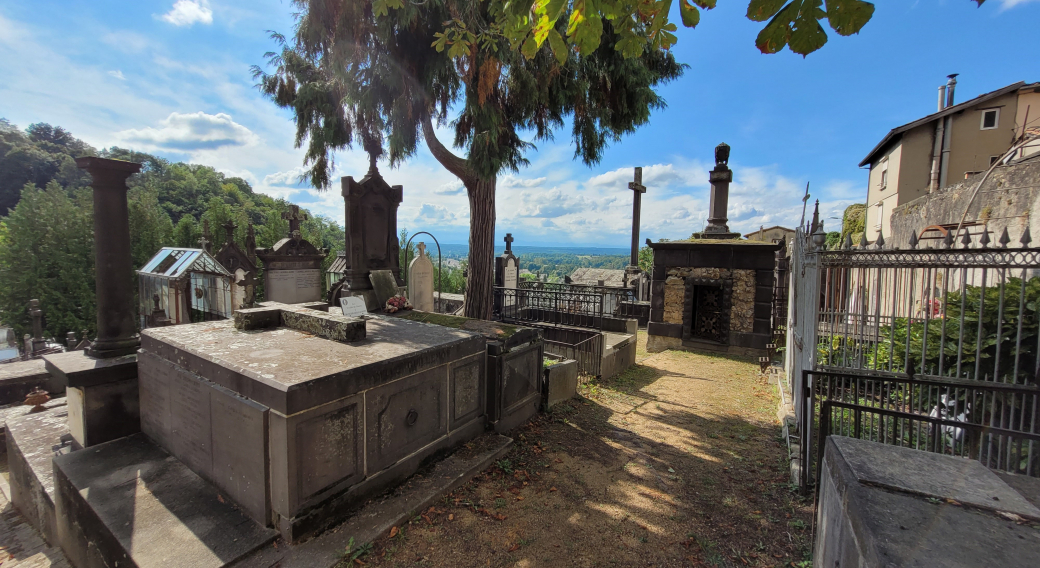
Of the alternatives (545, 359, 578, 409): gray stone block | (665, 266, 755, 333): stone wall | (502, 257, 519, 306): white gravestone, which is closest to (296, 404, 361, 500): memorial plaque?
(545, 359, 578, 409): gray stone block

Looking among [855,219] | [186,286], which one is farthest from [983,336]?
[855,219]

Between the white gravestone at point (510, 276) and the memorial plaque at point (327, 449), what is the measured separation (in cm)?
992

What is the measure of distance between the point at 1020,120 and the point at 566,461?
92.0ft

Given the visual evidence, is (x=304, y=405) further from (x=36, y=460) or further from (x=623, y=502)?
(x=36, y=460)

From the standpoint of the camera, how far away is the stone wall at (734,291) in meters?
9.56

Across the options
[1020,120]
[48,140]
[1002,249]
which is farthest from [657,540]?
[48,140]

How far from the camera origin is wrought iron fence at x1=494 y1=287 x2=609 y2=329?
11289mm

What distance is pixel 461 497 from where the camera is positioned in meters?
3.58

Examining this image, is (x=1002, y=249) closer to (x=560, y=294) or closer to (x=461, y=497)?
(x=461, y=497)

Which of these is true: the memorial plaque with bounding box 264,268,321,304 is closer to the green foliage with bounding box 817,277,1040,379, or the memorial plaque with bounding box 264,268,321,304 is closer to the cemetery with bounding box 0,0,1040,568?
the cemetery with bounding box 0,0,1040,568

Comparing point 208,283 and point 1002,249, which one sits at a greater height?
point 1002,249

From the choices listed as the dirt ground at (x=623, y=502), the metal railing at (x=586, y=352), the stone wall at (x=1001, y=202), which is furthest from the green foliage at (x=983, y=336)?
the metal railing at (x=586, y=352)

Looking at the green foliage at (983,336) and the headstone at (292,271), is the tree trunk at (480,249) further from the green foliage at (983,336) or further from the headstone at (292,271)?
the headstone at (292,271)

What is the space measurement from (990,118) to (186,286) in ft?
101
